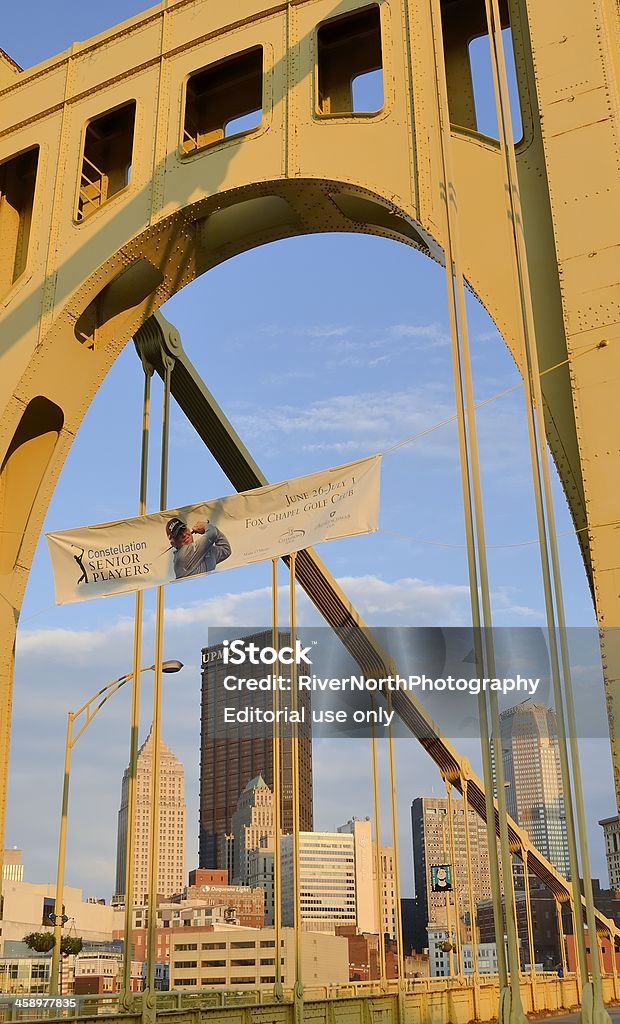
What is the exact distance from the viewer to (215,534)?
40.2ft

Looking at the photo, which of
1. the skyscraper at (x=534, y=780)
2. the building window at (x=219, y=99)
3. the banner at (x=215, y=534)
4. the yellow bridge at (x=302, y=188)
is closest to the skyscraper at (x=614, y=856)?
the yellow bridge at (x=302, y=188)

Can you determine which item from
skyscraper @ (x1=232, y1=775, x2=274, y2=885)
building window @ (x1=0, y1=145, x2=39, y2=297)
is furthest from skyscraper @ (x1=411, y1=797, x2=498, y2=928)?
building window @ (x1=0, y1=145, x2=39, y2=297)

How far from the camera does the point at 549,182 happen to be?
413 inches

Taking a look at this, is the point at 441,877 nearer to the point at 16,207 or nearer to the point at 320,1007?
the point at 320,1007

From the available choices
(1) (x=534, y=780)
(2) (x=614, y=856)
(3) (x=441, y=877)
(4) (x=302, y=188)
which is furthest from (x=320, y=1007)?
(1) (x=534, y=780)

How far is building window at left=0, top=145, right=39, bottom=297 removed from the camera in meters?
15.3

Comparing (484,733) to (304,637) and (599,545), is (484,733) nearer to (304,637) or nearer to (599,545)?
(599,545)

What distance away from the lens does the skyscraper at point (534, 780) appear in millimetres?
64875

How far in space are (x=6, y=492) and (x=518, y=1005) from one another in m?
10.1

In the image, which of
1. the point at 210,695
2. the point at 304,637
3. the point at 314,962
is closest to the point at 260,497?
the point at 304,637

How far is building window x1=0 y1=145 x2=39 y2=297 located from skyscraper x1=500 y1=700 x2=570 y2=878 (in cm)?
4536

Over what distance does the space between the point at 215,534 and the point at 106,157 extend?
22.2ft

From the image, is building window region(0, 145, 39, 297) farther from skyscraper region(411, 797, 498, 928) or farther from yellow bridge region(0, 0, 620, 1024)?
skyscraper region(411, 797, 498, 928)

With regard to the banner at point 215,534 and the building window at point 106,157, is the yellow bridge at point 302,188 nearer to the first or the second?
the building window at point 106,157
